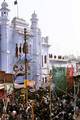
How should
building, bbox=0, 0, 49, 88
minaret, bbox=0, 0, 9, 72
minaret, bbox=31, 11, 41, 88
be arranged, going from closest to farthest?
1. minaret, bbox=0, 0, 9, 72
2. building, bbox=0, 0, 49, 88
3. minaret, bbox=31, 11, 41, 88

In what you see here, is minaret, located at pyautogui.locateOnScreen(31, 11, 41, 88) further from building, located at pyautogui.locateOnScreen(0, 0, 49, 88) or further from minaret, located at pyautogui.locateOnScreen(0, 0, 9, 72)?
minaret, located at pyautogui.locateOnScreen(0, 0, 9, 72)

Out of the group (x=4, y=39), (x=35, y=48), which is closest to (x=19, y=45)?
(x=4, y=39)

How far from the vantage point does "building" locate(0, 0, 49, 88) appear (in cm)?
3888

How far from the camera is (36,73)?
44.7 metres

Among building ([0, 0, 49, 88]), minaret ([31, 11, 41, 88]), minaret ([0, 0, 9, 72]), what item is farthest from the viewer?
minaret ([31, 11, 41, 88])

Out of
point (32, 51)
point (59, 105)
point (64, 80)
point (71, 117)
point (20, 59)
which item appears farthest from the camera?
point (32, 51)

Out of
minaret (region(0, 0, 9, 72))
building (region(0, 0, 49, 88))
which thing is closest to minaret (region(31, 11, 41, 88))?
building (region(0, 0, 49, 88))

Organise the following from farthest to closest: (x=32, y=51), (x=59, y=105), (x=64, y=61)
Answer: (x=64, y=61) → (x=32, y=51) → (x=59, y=105)

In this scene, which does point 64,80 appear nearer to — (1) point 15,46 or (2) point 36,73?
(1) point 15,46

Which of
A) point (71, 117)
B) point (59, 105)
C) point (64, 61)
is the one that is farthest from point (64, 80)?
point (64, 61)

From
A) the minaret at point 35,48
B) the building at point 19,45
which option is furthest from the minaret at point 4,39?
the minaret at point 35,48

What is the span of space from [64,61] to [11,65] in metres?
14.6

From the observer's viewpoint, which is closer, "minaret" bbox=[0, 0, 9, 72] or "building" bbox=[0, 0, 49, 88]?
"minaret" bbox=[0, 0, 9, 72]

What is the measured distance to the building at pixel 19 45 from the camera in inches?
1531
